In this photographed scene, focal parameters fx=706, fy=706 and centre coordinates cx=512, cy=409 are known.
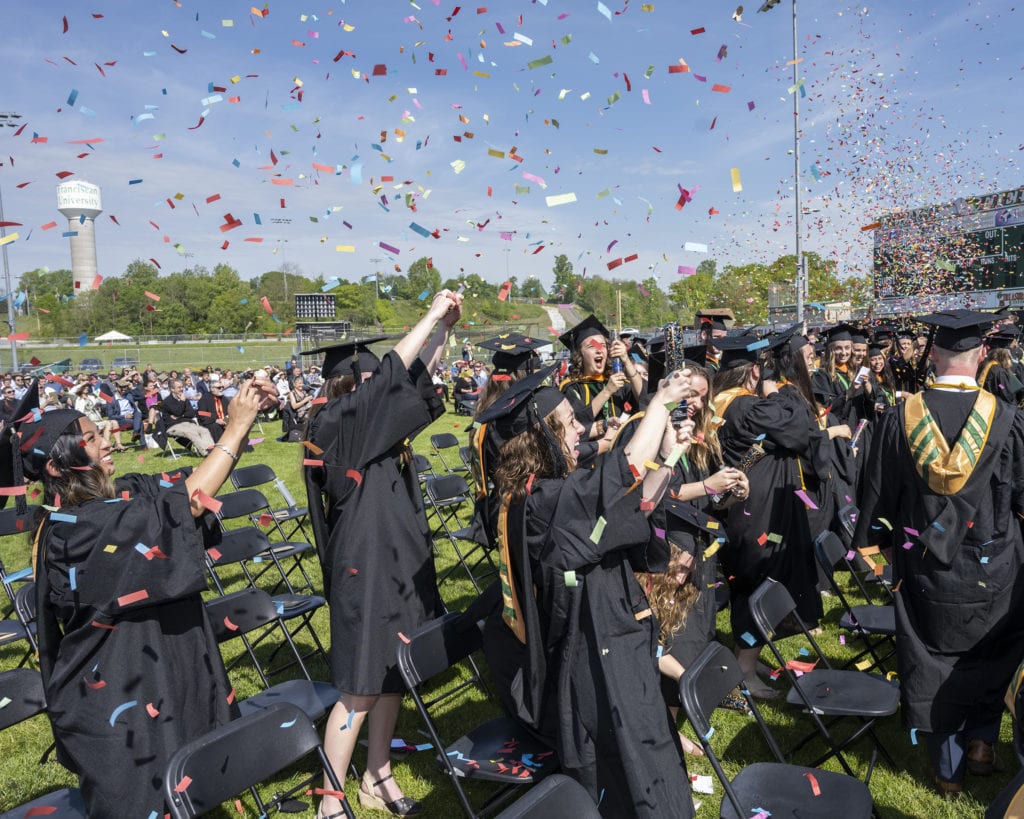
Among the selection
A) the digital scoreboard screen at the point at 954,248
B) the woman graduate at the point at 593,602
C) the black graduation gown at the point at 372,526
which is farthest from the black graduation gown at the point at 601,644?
the digital scoreboard screen at the point at 954,248

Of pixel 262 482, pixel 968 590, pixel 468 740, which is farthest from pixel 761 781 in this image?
pixel 262 482

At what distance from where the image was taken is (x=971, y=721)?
11.3 feet

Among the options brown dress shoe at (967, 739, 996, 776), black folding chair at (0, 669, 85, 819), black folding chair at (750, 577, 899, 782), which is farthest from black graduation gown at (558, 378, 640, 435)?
black folding chair at (0, 669, 85, 819)

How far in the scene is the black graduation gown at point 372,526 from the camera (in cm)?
329

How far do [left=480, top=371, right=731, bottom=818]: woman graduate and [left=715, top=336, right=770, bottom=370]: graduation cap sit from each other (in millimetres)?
2208

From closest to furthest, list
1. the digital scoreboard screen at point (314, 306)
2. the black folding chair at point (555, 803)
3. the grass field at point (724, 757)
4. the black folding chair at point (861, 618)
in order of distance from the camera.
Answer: the black folding chair at point (555, 803), the grass field at point (724, 757), the black folding chair at point (861, 618), the digital scoreboard screen at point (314, 306)

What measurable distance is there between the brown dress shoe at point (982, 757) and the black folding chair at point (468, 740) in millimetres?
2239

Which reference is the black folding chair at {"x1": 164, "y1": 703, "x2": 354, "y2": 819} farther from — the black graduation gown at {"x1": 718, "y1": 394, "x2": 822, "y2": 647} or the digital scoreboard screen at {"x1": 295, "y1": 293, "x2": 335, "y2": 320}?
the digital scoreboard screen at {"x1": 295, "y1": 293, "x2": 335, "y2": 320}

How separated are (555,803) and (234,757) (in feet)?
3.65

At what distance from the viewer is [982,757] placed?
3.49 meters

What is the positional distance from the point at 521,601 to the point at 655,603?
1059 millimetres

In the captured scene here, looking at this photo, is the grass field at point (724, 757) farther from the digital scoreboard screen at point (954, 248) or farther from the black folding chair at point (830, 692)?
the digital scoreboard screen at point (954, 248)

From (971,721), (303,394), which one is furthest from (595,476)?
(303,394)

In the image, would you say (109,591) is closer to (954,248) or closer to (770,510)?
(770,510)
